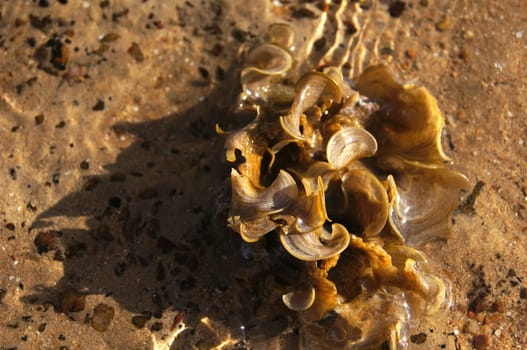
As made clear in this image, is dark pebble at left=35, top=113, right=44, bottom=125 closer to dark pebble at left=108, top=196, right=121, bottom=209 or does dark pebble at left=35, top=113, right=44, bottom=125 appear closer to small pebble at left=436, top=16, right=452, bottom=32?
dark pebble at left=108, top=196, right=121, bottom=209

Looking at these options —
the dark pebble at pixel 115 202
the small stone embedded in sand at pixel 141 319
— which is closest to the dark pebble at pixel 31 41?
the dark pebble at pixel 115 202

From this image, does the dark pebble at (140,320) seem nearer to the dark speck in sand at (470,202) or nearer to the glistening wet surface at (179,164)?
the glistening wet surface at (179,164)

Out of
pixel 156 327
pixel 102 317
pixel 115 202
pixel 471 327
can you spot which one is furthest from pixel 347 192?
pixel 102 317

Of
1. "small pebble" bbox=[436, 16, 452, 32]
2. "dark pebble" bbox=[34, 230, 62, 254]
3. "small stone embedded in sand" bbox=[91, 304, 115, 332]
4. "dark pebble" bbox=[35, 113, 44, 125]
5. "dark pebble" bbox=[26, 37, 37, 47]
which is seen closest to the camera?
"small stone embedded in sand" bbox=[91, 304, 115, 332]

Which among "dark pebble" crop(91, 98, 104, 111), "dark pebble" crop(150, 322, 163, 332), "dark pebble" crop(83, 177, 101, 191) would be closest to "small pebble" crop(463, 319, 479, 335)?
"dark pebble" crop(150, 322, 163, 332)

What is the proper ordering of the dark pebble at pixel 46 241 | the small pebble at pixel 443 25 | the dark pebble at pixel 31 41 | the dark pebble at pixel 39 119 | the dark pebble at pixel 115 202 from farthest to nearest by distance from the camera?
the small pebble at pixel 443 25 < the dark pebble at pixel 31 41 < the dark pebble at pixel 39 119 < the dark pebble at pixel 115 202 < the dark pebble at pixel 46 241

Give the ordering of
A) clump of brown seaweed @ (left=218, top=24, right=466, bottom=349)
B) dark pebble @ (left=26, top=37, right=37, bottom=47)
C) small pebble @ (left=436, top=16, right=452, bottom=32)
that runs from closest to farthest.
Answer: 1. clump of brown seaweed @ (left=218, top=24, right=466, bottom=349)
2. dark pebble @ (left=26, top=37, right=37, bottom=47)
3. small pebble @ (left=436, top=16, right=452, bottom=32)

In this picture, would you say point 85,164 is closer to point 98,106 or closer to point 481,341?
point 98,106

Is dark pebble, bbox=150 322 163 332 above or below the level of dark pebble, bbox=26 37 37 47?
below
